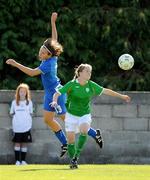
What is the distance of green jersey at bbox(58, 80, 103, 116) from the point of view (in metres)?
11.9

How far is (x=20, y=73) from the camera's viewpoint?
17.5 metres

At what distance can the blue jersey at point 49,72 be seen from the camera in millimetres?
12289

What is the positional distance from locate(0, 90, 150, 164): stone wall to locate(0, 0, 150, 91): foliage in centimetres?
115

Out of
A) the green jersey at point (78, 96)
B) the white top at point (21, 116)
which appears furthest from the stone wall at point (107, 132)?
the green jersey at point (78, 96)

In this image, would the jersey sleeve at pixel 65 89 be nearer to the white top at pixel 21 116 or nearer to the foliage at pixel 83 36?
the white top at pixel 21 116

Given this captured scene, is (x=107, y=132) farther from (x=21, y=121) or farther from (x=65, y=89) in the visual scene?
(x=65, y=89)

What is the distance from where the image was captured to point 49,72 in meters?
12.4

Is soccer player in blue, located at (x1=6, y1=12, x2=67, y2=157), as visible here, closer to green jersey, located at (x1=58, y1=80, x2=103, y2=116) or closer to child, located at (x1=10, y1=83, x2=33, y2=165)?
green jersey, located at (x1=58, y1=80, x2=103, y2=116)

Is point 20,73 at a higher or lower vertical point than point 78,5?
lower

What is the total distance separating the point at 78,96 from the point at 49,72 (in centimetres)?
71
